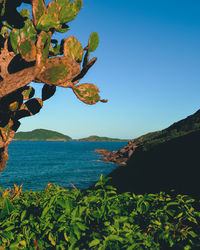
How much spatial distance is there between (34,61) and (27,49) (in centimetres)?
23

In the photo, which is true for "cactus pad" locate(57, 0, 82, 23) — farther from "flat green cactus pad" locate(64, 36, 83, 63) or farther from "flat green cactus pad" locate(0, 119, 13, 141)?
"flat green cactus pad" locate(0, 119, 13, 141)

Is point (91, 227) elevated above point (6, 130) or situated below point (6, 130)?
below

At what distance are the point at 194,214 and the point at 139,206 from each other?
0.64 m

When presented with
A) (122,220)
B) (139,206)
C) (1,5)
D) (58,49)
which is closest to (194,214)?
(139,206)

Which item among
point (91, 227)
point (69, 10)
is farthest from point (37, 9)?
point (91, 227)

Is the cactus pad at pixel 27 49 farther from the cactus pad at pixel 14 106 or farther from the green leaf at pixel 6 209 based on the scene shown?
the green leaf at pixel 6 209

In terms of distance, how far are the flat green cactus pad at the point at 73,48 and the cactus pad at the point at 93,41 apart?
0.67 ft

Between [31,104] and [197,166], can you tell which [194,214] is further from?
[197,166]

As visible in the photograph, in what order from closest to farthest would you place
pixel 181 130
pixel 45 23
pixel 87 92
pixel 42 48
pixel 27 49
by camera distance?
→ pixel 27 49
pixel 42 48
pixel 45 23
pixel 87 92
pixel 181 130

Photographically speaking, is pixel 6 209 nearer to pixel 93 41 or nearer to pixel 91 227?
pixel 91 227

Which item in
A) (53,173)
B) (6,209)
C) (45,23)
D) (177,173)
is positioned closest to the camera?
(6,209)

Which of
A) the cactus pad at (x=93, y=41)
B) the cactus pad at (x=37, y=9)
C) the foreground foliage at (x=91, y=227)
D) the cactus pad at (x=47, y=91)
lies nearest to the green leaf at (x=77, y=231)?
the foreground foliage at (x=91, y=227)

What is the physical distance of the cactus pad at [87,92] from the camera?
4336mm

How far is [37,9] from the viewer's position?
412 cm
